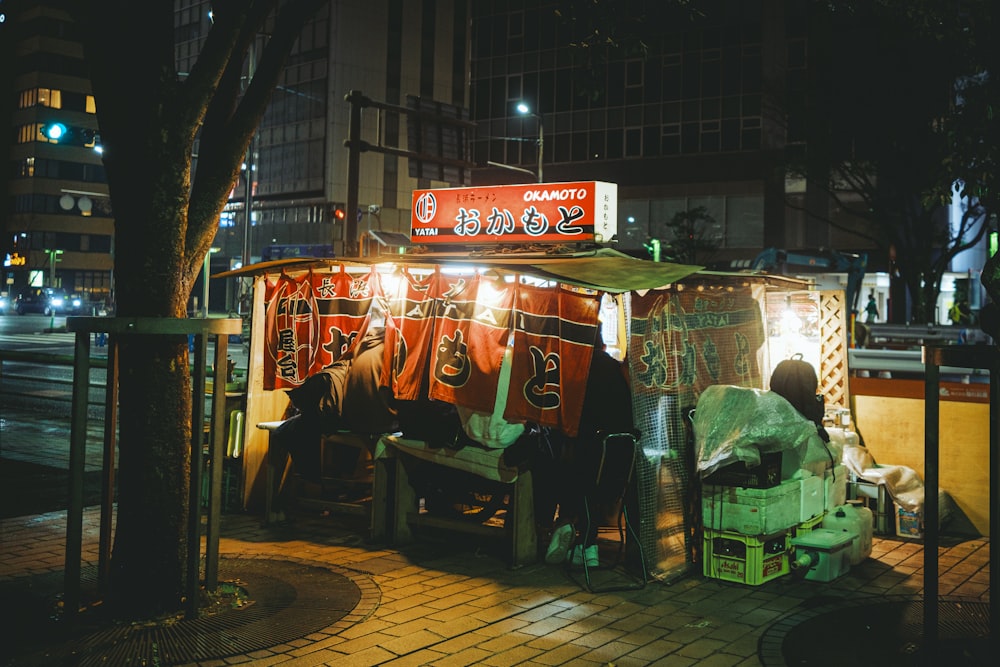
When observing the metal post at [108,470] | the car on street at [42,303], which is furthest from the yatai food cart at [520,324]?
the car on street at [42,303]

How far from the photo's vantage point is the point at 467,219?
1045 cm

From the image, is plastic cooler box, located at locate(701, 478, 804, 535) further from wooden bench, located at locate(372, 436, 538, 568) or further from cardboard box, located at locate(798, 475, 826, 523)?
wooden bench, located at locate(372, 436, 538, 568)

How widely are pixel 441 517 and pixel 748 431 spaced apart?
295cm

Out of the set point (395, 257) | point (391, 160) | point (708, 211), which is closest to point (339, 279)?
point (395, 257)

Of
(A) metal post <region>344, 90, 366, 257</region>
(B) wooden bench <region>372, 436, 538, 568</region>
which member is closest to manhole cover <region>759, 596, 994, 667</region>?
(B) wooden bench <region>372, 436, 538, 568</region>

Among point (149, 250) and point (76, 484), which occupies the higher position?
point (149, 250)

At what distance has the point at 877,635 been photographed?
5.89 m

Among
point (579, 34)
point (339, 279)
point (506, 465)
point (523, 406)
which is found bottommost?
point (506, 465)

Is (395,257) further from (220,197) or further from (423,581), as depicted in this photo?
(423,581)

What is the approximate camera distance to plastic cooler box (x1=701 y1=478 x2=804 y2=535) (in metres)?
7.11

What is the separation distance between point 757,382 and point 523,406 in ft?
12.2

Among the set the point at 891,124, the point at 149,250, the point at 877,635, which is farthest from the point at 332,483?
the point at 891,124

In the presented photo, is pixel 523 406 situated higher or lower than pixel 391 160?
lower

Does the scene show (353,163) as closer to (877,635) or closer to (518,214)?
(518,214)
